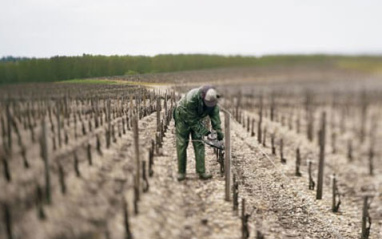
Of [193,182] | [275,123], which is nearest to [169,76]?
[193,182]

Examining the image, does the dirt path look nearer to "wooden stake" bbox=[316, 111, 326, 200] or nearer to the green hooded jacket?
the green hooded jacket

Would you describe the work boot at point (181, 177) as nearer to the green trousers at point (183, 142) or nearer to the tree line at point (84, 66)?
the green trousers at point (183, 142)

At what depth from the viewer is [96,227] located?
4004 millimetres

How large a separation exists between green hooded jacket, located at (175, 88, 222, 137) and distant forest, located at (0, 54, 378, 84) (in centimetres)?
214

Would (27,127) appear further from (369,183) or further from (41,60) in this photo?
(369,183)

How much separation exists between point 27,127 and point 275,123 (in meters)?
18.9

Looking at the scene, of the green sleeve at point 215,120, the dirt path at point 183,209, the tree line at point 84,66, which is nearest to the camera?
the dirt path at point 183,209

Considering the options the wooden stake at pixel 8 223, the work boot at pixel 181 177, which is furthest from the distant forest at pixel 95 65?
the work boot at pixel 181 177

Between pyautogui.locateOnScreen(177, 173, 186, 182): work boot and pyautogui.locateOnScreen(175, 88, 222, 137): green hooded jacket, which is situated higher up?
pyautogui.locateOnScreen(175, 88, 222, 137): green hooded jacket

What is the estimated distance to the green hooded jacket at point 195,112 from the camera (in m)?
6.93

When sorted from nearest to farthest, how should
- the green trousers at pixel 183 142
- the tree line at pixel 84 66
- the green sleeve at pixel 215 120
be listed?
the tree line at pixel 84 66 < the green sleeve at pixel 215 120 < the green trousers at pixel 183 142

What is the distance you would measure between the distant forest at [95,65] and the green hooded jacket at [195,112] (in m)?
2.14

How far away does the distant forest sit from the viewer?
562 cm

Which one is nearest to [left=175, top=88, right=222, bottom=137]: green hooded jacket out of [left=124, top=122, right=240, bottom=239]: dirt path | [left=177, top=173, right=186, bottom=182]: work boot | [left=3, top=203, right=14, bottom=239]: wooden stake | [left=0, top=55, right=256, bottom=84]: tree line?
[left=177, top=173, right=186, bottom=182]: work boot
